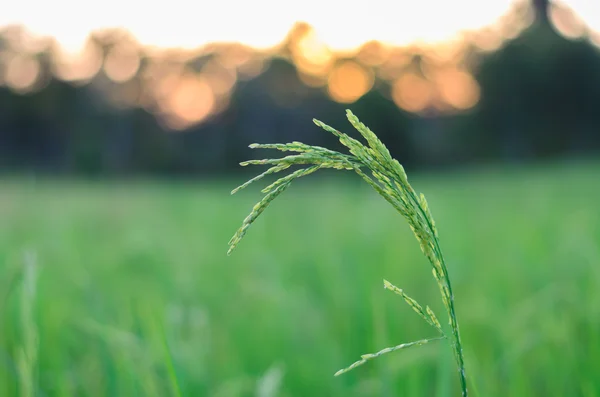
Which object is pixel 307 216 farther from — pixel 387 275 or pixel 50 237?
pixel 387 275

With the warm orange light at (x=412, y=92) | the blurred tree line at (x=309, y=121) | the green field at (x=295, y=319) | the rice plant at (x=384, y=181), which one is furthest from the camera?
the warm orange light at (x=412, y=92)

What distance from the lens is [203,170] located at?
103 ft

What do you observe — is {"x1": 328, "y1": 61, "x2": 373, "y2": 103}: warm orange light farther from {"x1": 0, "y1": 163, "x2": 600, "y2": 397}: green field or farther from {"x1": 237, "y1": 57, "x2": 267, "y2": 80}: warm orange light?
{"x1": 0, "y1": 163, "x2": 600, "y2": 397}: green field

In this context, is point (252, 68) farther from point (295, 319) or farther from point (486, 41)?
point (295, 319)

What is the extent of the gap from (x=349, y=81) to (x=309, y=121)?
339 centimetres

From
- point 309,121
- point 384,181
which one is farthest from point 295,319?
point 309,121

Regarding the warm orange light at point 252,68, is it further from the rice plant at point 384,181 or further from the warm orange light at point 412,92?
the rice plant at point 384,181

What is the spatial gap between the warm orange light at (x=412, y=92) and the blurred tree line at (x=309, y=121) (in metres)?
0.65

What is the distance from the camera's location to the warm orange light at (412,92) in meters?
29.2

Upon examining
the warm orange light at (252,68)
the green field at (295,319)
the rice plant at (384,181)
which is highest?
the warm orange light at (252,68)

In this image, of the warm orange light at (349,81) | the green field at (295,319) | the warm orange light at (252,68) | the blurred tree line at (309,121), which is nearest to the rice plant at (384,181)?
the green field at (295,319)

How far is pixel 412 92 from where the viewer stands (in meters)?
30.4

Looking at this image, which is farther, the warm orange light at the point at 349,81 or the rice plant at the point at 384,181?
the warm orange light at the point at 349,81

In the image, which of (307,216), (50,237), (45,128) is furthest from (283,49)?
(50,237)
